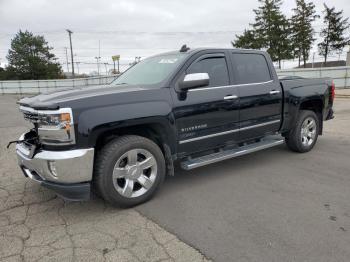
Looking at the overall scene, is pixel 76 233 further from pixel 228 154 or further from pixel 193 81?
pixel 228 154

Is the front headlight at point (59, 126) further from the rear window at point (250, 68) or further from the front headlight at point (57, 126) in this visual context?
the rear window at point (250, 68)

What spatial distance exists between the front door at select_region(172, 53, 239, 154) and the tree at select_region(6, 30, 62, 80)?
214ft

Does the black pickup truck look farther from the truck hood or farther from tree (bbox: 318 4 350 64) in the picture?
tree (bbox: 318 4 350 64)

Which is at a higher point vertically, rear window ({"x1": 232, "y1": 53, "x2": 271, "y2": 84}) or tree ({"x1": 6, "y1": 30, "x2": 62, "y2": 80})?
tree ({"x1": 6, "y1": 30, "x2": 62, "y2": 80})

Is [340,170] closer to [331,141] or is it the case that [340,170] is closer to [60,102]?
[331,141]

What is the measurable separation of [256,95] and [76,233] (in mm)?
3156

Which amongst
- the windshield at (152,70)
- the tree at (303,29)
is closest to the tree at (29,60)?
the tree at (303,29)

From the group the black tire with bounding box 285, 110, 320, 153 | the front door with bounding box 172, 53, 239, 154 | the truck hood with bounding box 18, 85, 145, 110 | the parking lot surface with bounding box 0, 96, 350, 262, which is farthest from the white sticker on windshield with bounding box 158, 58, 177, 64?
the black tire with bounding box 285, 110, 320, 153

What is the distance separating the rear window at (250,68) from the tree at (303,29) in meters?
36.3

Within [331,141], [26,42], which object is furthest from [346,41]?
[26,42]

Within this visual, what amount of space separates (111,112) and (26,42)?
71.2 m

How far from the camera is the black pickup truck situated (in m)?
3.27

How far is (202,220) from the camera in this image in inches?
133

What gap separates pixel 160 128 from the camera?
3.90 metres
